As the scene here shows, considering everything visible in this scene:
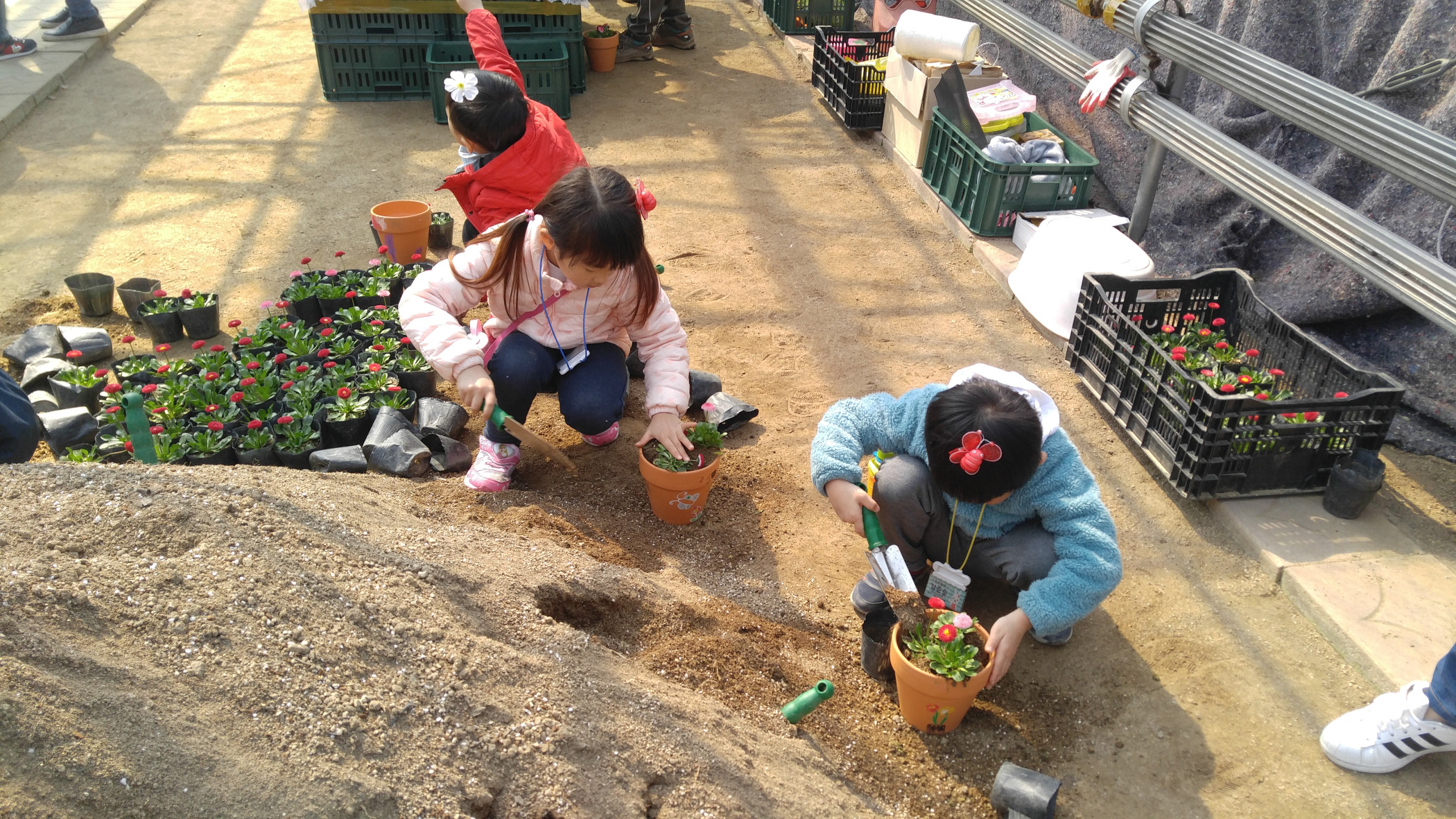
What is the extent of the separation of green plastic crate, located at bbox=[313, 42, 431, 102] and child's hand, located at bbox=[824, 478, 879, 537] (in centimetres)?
530

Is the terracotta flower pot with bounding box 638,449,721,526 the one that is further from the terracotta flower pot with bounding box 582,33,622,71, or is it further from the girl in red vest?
the terracotta flower pot with bounding box 582,33,622,71

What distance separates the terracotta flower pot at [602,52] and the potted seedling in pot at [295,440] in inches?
187

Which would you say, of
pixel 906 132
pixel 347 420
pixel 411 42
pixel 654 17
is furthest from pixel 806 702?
pixel 654 17

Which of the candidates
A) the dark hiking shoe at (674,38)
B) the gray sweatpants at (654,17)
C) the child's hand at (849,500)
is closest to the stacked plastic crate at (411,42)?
the gray sweatpants at (654,17)

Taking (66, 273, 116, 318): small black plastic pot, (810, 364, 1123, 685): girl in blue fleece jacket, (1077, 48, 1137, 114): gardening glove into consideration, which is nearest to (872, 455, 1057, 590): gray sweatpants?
(810, 364, 1123, 685): girl in blue fleece jacket

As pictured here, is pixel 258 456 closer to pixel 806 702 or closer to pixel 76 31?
pixel 806 702

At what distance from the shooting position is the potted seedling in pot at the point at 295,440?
3.12m

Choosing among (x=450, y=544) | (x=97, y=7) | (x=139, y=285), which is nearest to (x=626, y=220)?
(x=450, y=544)

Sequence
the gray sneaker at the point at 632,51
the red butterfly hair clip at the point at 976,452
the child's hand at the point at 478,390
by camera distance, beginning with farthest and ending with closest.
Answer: the gray sneaker at the point at 632,51, the child's hand at the point at 478,390, the red butterfly hair clip at the point at 976,452

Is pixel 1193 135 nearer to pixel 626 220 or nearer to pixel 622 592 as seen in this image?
pixel 626 220

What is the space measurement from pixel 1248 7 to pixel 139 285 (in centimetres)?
498

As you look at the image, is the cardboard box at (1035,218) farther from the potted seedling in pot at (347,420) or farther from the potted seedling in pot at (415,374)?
the potted seedling in pot at (347,420)

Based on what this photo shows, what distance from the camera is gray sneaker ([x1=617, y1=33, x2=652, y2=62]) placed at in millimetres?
7480

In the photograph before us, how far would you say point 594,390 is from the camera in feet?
9.89
